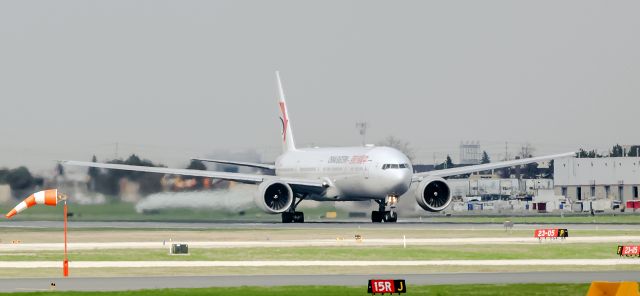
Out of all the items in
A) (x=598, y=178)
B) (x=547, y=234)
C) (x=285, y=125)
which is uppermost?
(x=285, y=125)

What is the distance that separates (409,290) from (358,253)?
19272 millimetres

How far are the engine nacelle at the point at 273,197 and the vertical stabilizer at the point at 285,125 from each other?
43.4 ft

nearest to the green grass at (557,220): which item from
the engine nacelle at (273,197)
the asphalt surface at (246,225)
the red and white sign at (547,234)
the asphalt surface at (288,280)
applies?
the asphalt surface at (246,225)

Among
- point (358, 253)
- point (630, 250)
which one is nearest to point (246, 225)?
point (358, 253)

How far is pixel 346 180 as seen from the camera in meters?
94.2

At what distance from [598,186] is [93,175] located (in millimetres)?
105779

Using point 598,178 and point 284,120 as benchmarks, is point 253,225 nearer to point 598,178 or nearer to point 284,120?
point 284,120

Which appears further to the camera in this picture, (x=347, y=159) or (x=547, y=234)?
(x=347, y=159)

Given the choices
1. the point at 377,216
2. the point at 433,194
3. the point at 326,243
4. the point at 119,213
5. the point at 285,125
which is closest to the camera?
the point at 326,243

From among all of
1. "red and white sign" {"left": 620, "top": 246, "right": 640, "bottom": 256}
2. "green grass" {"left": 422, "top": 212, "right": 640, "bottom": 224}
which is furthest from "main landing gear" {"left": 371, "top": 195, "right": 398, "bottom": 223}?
"red and white sign" {"left": 620, "top": 246, "right": 640, "bottom": 256}

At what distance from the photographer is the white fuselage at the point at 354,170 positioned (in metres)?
90.9

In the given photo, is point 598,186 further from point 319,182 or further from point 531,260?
point 531,260

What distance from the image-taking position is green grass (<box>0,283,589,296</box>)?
120 ft

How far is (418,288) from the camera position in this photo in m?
37.8
